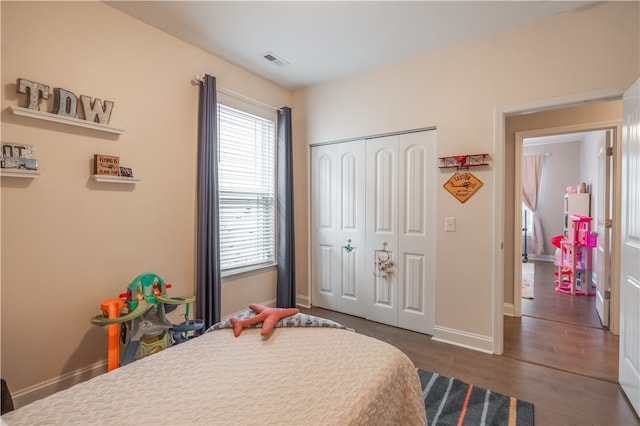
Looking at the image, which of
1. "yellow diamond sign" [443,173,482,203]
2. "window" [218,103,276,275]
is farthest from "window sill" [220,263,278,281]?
"yellow diamond sign" [443,173,482,203]

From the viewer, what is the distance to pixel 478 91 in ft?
8.70

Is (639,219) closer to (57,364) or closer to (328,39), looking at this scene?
(328,39)

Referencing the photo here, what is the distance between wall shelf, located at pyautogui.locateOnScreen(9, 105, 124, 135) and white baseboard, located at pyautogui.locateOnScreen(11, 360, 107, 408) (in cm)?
168

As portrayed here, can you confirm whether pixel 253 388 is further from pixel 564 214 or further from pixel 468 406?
pixel 564 214

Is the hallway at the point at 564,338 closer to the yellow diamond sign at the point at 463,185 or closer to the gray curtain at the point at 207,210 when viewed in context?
the yellow diamond sign at the point at 463,185

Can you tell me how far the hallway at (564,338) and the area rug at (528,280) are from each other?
0.68 feet

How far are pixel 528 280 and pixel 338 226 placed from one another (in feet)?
12.5

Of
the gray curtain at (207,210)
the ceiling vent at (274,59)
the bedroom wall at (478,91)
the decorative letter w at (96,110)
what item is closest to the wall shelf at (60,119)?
the decorative letter w at (96,110)

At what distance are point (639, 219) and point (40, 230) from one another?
3658 millimetres

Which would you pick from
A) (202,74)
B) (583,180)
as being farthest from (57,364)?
(583,180)

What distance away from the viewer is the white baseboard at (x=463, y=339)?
2.63m

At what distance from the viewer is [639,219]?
1.78 meters

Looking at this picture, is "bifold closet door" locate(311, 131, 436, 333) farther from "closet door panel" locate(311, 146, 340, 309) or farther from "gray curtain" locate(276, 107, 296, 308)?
"gray curtain" locate(276, 107, 296, 308)

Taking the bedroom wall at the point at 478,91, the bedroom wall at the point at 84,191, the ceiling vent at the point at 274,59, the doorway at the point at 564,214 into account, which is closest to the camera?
the bedroom wall at the point at 84,191
